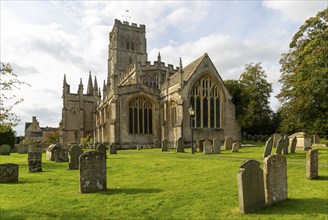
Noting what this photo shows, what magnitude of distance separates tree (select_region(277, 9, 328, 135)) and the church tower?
116 feet

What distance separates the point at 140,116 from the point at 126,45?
99.3 feet

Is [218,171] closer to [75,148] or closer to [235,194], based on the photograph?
[235,194]

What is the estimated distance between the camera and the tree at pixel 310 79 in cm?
2264

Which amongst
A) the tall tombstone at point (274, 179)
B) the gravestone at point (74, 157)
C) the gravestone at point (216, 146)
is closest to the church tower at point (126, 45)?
the gravestone at point (216, 146)

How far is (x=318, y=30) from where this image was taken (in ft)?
85.1

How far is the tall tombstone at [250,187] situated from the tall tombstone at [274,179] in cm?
18

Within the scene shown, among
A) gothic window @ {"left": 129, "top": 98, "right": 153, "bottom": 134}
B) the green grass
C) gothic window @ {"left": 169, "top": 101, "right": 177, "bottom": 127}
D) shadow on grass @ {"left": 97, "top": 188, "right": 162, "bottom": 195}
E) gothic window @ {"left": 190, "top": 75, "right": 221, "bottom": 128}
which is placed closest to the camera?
the green grass

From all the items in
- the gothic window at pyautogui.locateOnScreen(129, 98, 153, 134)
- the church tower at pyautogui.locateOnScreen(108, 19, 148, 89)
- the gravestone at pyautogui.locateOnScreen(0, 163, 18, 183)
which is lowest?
the gravestone at pyautogui.locateOnScreen(0, 163, 18, 183)

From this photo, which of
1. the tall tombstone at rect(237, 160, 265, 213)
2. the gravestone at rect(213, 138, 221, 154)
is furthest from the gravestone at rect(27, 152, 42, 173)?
the gravestone at rect(213, 138, 221, 154)

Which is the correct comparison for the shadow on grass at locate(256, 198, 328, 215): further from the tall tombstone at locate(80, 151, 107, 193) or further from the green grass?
the tall tombstone at locate(80, 151, 107, 193)

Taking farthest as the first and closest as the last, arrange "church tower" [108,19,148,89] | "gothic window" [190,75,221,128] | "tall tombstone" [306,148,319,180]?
"church tower" [108,19,148,89], "gothic window" [190,75,221,128], "tall tombstone" [306,148,319,180]

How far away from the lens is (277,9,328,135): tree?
22641 millimetres

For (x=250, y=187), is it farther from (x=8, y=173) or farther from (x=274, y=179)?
(x=8, y=173)

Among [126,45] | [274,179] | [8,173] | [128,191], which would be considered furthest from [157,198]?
[126,45]
